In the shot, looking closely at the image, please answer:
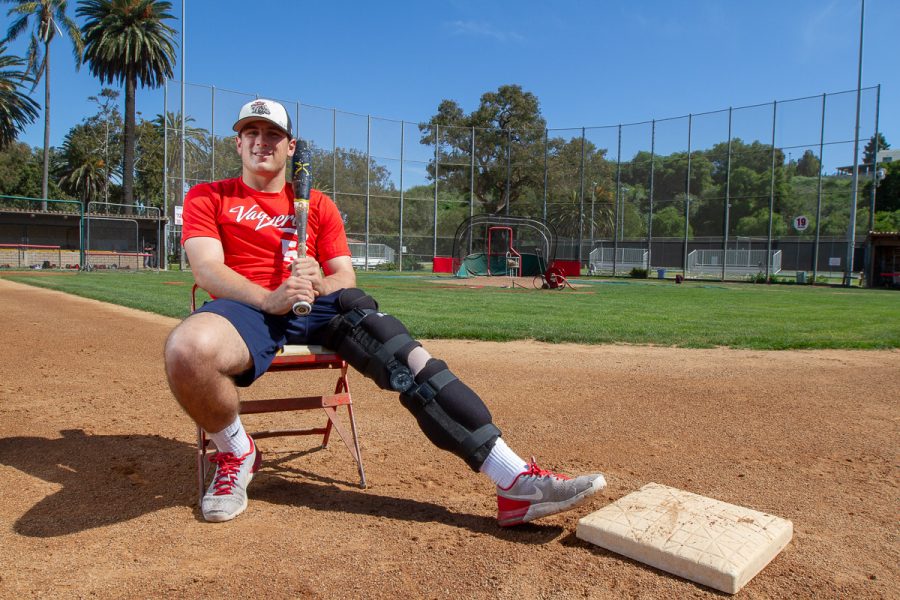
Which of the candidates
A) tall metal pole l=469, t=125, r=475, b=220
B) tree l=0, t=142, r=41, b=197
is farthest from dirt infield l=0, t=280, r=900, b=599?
tree l=0, t=142, r=41, b=197

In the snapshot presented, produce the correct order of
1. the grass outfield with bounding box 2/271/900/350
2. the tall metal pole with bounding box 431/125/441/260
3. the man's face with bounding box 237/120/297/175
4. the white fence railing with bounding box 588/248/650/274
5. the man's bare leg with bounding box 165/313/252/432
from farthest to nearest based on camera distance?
1. the tall metal pole with bounding box 431/125/441/260
2. the white fence railing with bounding box 588/248/650/274
3. the grass outfield with bounding box 2/271/900/350
4. the man's face with bounding box 237/120/297/175
5. the man's bare leg with bounding box 165/313/252/432

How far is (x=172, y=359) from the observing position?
2398mm

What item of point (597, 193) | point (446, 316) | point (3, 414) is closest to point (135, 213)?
point (597, 193)

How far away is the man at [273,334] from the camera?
8.23 ft

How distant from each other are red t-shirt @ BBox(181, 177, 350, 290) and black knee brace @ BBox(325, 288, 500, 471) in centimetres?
40

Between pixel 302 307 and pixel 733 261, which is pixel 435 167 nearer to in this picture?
pixel 733 261

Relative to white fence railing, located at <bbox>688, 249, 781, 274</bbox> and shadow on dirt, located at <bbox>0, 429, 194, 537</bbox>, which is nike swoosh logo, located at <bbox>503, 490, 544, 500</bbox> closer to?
shadow on dirt, located at <bbox>0, 429, 194, 537</bbox>

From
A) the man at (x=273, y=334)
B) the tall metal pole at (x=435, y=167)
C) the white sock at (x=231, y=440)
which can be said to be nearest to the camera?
the man at (x=273, y=334)

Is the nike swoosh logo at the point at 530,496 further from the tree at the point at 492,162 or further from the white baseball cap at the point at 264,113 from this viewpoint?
the tree at the point at 492,162

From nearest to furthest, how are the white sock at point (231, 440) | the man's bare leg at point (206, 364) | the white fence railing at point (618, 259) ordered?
1. the man's bare leg at point (206, 364)
2. the white sock at point (231, 440)
3. the white fence railing at point (618, 259)

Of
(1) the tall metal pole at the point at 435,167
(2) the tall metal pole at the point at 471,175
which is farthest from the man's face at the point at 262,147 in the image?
(2) the tall metal pole at the point at 471,175

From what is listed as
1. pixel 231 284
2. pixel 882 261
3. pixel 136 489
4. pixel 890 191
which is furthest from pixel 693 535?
pixel 890 191

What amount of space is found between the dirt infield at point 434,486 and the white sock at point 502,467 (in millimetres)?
207

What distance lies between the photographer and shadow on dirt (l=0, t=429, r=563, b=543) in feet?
8.47
